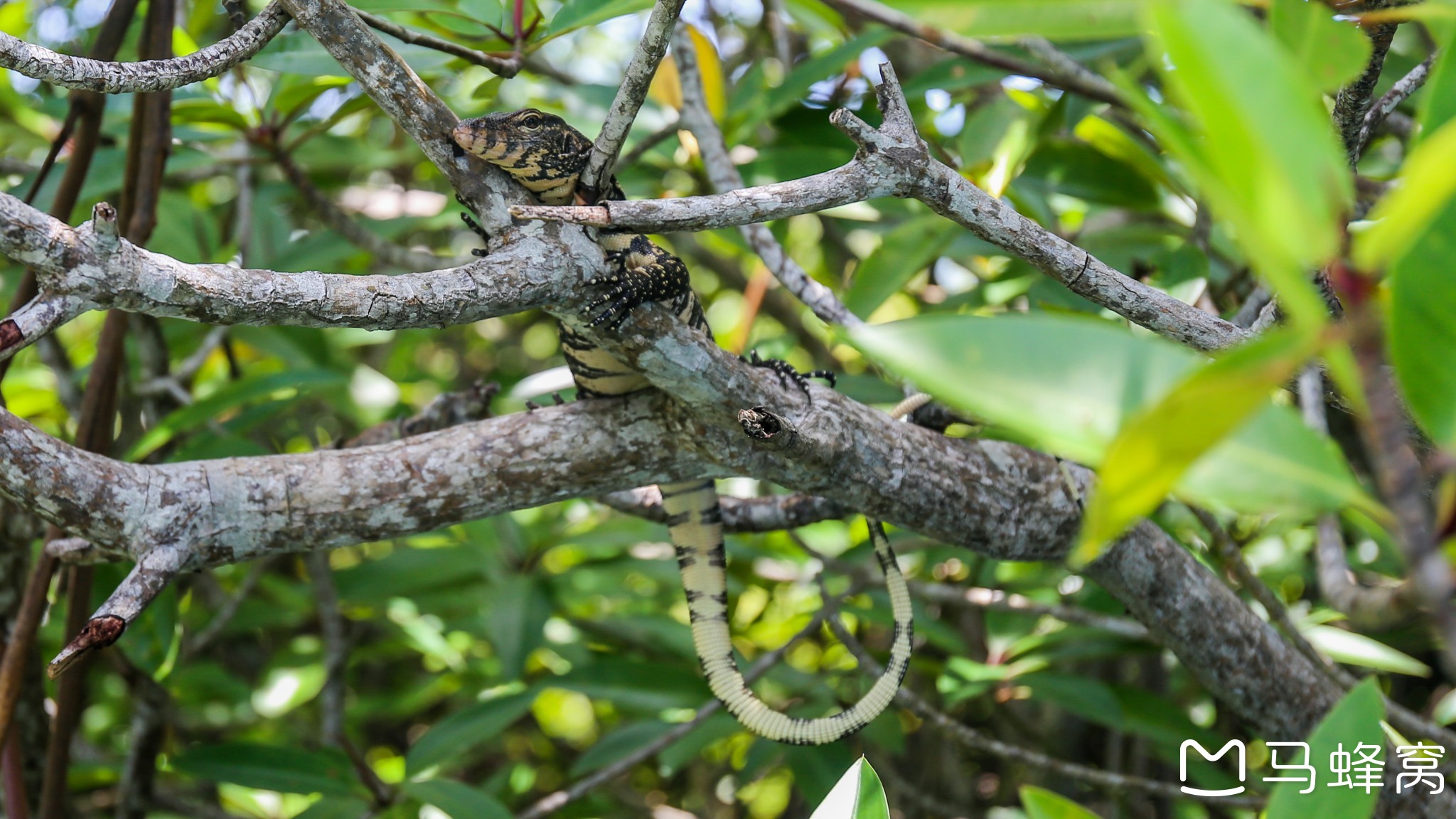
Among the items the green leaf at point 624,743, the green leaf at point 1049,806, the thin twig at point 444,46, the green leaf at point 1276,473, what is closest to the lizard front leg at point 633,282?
the thin twig at point 444,46

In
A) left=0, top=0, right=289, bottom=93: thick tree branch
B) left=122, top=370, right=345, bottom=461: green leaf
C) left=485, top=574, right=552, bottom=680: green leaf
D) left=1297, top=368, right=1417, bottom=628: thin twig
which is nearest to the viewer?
left=1297, top=368, right=1417, bottom=628: thin twig

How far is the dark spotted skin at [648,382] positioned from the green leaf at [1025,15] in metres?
0.64

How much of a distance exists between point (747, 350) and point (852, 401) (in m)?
0.99

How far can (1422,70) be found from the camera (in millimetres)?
1337

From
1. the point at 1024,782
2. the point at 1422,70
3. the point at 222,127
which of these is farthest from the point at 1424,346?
the point at 1024,782

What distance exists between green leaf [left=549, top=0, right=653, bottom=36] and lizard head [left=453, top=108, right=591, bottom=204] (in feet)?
0.47

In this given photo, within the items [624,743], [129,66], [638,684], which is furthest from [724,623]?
[129,66]

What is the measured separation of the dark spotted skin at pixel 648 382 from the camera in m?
1.28

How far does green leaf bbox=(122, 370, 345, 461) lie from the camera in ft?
6.10

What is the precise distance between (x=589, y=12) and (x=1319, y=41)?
1.06 m

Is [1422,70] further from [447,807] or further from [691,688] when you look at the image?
[447,807]

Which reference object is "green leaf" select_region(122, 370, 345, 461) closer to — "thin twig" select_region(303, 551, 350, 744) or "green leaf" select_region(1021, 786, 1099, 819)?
"thin twig" select_region(303, 551, 350, 744)

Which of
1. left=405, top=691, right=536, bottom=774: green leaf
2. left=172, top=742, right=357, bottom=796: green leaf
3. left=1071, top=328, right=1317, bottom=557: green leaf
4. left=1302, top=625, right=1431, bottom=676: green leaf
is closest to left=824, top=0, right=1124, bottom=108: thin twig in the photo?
left=1302, top=625, right=1431, bottom=676: green leaf

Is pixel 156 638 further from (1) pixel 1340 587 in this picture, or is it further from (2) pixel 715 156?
(1) pixel 1340 587
